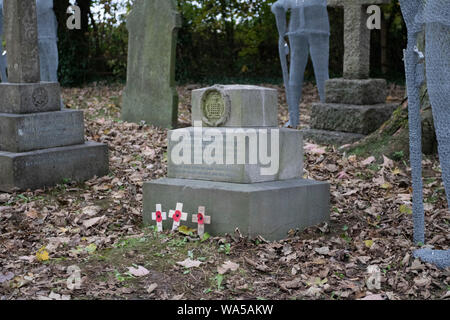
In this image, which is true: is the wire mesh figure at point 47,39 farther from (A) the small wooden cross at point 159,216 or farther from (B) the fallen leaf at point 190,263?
(B) the fallen leaf at point 190,263

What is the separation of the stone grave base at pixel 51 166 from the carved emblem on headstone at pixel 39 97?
525 mm

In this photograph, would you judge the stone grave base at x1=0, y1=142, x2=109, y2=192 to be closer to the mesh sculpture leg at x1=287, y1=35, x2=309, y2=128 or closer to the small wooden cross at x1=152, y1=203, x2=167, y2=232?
the small wooden cross at x1=152, y1=203, x2=167, y2=232

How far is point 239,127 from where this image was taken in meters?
5.18

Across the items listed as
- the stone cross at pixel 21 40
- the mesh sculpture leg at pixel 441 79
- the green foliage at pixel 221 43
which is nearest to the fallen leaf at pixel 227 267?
the mesh sculpture leg at pixel 441 79

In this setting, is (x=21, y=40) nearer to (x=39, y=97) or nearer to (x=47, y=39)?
(x=39, y=97)

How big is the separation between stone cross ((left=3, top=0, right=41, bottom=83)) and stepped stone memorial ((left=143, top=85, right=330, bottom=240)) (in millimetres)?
2326

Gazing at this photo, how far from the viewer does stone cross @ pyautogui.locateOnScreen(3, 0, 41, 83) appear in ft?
22.2

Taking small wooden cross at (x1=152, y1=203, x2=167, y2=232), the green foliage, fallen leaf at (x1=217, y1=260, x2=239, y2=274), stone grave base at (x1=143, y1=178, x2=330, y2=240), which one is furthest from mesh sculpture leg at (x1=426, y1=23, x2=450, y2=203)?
the green foliage

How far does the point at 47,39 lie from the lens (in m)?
9.39

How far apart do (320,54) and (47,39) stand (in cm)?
411

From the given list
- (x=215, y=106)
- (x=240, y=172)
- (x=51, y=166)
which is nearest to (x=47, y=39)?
(x=51, y=166)

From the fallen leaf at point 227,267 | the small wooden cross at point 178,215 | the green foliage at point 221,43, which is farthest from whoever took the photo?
the green foliage at point 221,43

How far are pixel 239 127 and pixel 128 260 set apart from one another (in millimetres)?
1457

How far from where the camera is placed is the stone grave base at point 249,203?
4836 mm
